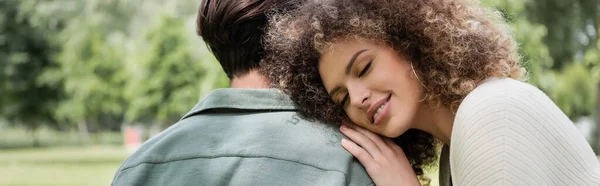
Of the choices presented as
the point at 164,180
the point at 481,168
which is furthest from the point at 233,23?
the point at 481,168

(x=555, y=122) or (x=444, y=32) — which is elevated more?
(x=444, y=32)

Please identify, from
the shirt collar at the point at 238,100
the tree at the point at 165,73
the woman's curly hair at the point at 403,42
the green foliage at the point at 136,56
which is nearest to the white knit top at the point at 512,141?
the woman's curly hair at the point at 403,42

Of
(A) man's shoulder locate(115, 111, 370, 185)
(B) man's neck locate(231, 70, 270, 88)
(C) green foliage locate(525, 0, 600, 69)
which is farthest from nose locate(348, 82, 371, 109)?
(C) green foliage locate(525, 0, 600, 69)

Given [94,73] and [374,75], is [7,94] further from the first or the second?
[374,75]

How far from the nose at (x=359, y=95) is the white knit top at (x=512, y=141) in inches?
10.6

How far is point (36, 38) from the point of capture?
2717 centimetres

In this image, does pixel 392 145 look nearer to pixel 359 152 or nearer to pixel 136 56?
pixel 359 152

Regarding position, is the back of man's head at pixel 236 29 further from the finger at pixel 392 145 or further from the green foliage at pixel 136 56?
A: the green foliage at pixel 136 56

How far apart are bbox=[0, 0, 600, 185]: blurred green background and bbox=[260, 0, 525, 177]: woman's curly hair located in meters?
4.52

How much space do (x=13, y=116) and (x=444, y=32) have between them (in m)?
30.2

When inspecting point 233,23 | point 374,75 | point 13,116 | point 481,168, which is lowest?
point 13,116

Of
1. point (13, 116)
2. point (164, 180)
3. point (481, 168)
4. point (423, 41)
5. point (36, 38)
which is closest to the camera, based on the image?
point (481, 168)

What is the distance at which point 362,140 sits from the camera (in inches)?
74.5

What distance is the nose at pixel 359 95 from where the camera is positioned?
1904mm
